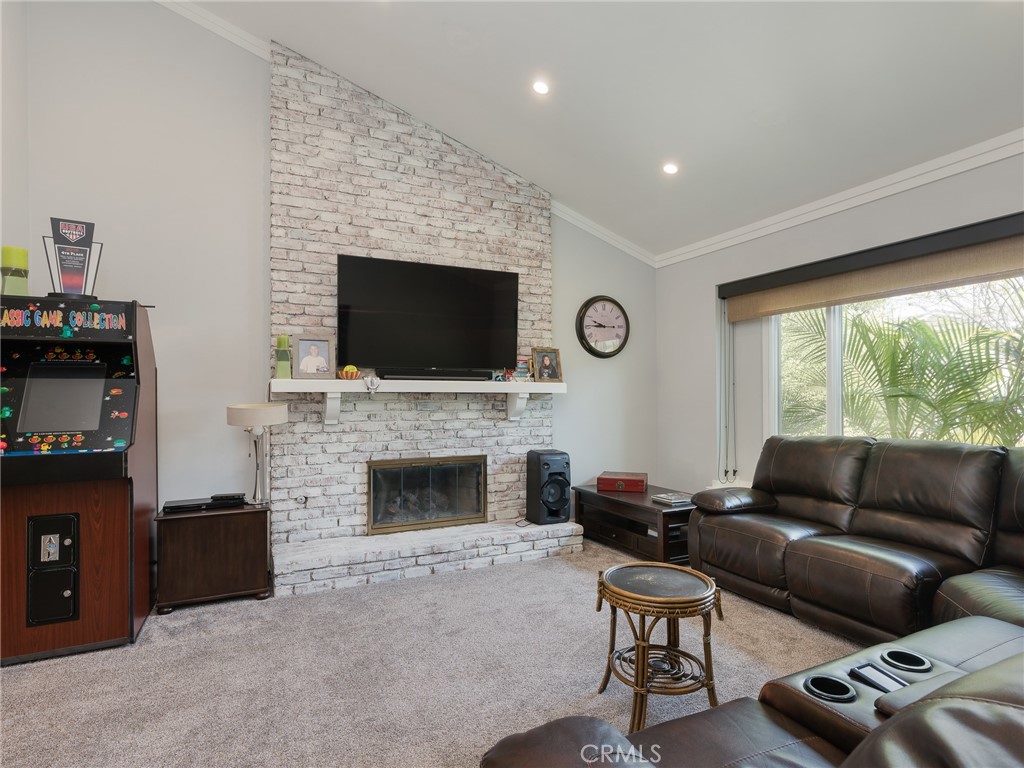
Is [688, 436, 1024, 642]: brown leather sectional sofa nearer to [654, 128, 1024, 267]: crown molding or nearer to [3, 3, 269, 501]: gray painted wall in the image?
[654, 128, 1024, 267]: crown molding

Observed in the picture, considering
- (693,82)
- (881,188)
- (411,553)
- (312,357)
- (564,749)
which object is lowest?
(411,553)

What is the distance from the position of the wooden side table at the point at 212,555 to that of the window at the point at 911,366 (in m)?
3.99

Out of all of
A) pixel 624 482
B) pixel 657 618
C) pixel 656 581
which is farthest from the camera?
pixel 624 482

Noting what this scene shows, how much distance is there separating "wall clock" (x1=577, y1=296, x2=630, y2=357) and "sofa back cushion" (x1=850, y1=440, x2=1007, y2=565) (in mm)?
2362

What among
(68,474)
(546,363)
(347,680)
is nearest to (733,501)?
(546,363)

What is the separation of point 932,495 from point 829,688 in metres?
2.00

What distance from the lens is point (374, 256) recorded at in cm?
412

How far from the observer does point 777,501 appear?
12.1 ft

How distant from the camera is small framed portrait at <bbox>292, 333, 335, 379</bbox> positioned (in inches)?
147

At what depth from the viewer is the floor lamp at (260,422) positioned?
10.5 feet

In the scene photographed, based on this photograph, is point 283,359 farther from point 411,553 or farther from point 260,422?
point 411,553

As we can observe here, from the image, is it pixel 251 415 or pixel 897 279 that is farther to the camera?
pixel 897 279

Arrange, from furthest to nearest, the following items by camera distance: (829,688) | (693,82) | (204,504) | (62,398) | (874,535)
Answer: (204,504) → (693,82) → (874,535) → (62,398) → (829,688)

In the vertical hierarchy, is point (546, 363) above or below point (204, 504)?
above
